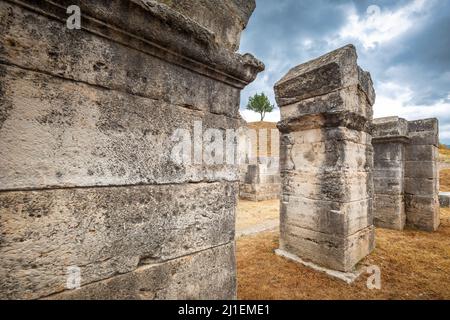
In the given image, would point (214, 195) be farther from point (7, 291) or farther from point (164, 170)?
point (7, 291)

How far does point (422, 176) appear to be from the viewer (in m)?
6.03

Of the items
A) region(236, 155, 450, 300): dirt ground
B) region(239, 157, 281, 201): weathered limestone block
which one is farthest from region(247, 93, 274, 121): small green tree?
region(236, 155, 450, 300): dirt ground

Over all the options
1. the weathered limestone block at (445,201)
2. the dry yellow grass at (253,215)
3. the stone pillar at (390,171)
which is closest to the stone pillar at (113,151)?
the dry yellow grass at (253,215)

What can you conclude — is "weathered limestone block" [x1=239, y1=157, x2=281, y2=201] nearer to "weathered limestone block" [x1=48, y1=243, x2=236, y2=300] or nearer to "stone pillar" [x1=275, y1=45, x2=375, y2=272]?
"stone pillar" [x1=275, y1=45, x2=375, y2=272]

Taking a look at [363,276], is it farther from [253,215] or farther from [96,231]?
[253,215]

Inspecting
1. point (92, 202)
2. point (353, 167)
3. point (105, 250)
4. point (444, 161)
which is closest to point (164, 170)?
point (92, 202)

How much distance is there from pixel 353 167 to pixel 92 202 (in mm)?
3786

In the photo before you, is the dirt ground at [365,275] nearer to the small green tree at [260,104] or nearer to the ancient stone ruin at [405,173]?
the ancient stone ruin at [405,173]

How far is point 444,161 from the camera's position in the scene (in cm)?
1833

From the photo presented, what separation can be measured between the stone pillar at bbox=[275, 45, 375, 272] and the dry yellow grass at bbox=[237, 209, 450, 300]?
317mm

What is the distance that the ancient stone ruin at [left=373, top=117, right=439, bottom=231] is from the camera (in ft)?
19.2

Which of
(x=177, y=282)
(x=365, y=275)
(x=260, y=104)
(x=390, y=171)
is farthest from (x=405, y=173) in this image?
(x=260, y=104)

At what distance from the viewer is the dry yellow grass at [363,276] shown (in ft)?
9.63
